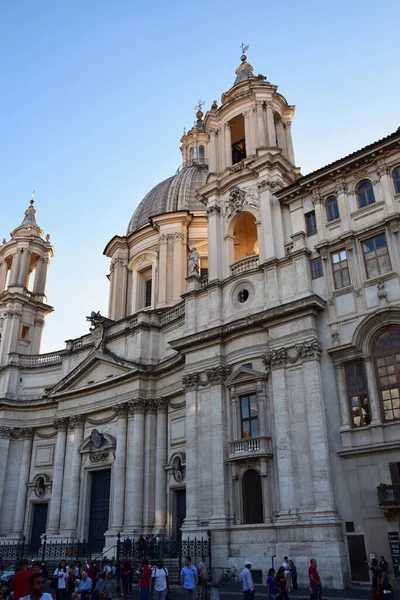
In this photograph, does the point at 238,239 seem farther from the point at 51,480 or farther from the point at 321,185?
the point at 51,480

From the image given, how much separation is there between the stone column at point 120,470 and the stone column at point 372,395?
16185mm

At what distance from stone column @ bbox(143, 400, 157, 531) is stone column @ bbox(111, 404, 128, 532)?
1432mm

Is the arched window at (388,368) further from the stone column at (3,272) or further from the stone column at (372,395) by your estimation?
the stone column at (3,272)

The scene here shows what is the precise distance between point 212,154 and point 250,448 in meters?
18.4

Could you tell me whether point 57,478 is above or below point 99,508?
above

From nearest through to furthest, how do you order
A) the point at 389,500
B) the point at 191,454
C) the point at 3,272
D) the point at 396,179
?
1. the point at 389,500
2. the point at 396,179
3. the point at 191,454
4. the point at 3,272

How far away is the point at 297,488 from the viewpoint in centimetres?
2205

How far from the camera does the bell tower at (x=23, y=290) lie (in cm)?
4416

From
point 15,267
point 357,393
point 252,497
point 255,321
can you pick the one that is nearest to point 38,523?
point 252,497

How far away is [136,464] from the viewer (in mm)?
30938

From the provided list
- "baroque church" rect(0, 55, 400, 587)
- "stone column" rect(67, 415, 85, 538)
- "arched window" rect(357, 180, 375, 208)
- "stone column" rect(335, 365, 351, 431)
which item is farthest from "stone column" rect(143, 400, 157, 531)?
"arched window" rect(357, 180, 375, 208)

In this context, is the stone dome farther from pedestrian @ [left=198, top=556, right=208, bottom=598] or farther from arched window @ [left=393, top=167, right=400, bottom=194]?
pedestrian @ [left=198, top=556, right=208, bottom=598]

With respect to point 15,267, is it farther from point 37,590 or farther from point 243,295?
point 37,590

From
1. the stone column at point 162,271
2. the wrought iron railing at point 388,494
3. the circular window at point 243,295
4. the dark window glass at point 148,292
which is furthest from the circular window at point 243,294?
the dark window glass at point 148,292
